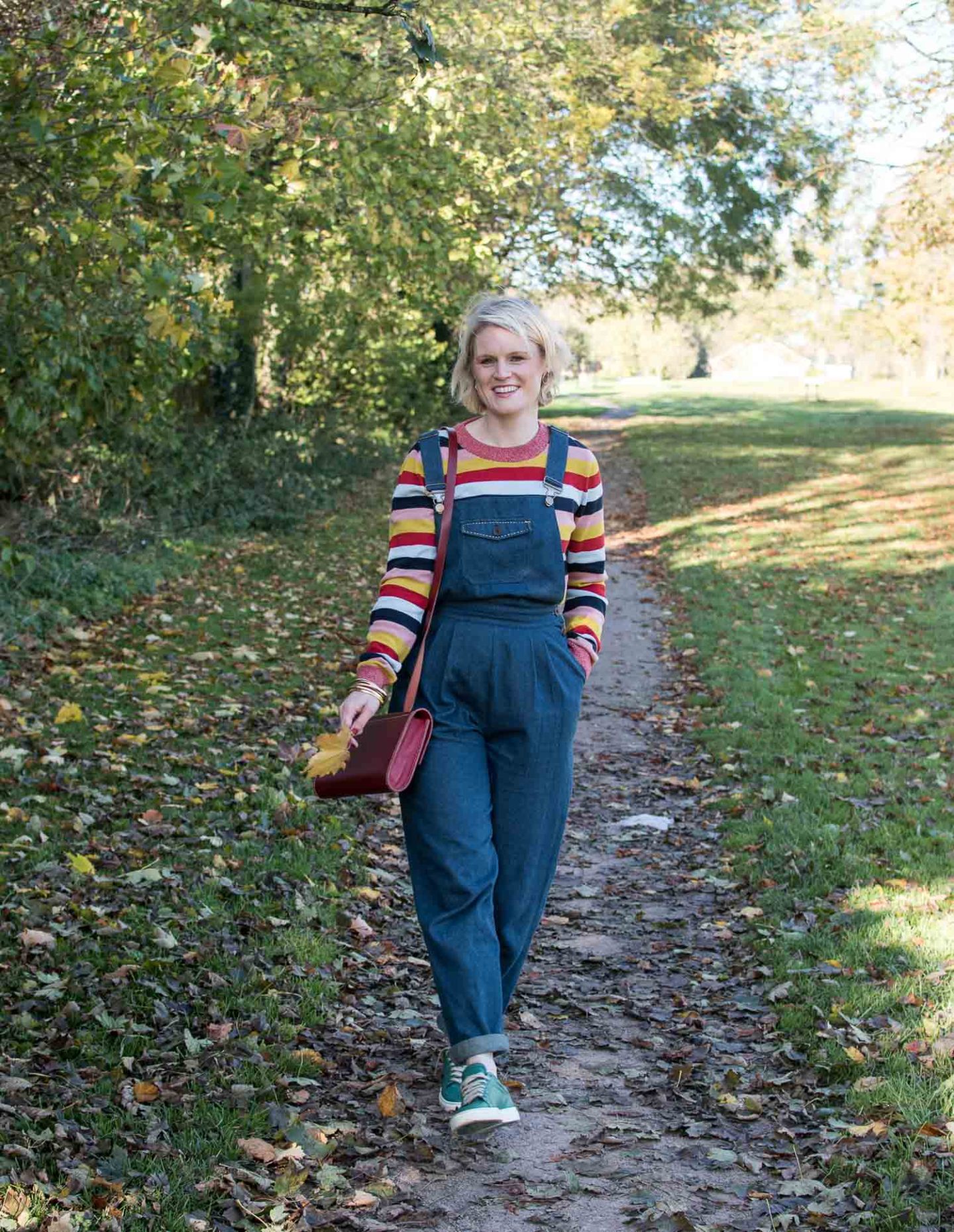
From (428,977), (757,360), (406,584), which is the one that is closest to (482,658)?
(406,584)

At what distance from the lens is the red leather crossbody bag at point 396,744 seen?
3.54m

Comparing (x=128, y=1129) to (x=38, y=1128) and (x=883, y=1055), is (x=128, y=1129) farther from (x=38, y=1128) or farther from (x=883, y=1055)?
(x=883, y=1055)

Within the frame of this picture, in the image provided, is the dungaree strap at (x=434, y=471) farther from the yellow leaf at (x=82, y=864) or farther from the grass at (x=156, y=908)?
the yellow leaf at (x=82, y=864)

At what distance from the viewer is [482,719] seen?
12.4 ft

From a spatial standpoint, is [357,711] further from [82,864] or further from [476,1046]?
[82,864]

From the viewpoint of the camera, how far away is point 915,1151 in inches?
141

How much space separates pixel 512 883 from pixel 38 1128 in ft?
4.94

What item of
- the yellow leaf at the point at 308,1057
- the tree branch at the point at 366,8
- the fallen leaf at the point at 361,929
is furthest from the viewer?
the fallen leaf at the point at 361,929

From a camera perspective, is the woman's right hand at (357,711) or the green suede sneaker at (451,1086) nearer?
the woman's right hand at (357,711)

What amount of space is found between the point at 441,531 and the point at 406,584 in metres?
0.18

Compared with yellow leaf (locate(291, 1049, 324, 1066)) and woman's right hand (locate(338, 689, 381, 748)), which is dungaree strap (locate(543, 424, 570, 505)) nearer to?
woman's right hand (locate(338, 689, 381, 748))

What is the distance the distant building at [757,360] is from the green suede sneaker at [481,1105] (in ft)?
336

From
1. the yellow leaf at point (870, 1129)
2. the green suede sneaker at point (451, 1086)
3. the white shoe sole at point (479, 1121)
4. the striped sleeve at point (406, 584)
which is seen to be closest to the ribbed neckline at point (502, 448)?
the striped sleeve at point (406, 584)

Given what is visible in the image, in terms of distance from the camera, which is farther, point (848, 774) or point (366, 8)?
point (848, 774)
